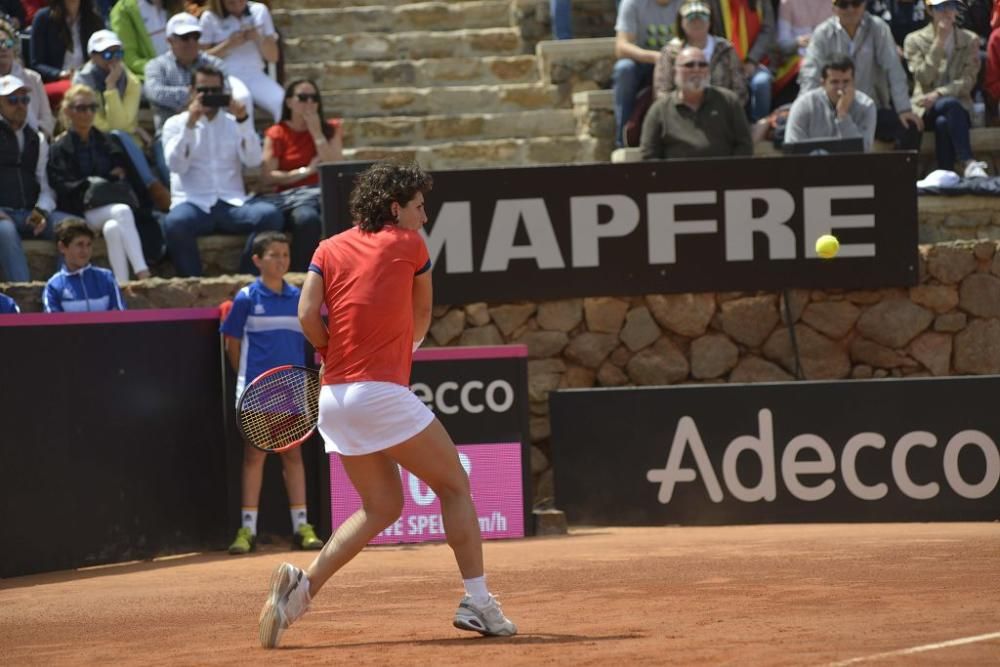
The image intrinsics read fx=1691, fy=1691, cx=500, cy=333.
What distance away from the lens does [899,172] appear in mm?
11391

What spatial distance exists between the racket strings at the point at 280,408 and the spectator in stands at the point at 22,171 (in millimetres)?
3395

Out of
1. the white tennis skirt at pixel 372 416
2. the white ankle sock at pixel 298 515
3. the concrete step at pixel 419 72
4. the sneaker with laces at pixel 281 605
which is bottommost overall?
the white ankle sock at pixel 298 515

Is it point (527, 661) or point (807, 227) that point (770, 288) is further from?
point (527, 661)

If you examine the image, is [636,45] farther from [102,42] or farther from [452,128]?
[102,42]

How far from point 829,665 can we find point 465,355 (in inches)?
214

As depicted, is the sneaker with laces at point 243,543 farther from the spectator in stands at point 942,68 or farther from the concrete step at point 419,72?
the spectator in stands at point 942,68

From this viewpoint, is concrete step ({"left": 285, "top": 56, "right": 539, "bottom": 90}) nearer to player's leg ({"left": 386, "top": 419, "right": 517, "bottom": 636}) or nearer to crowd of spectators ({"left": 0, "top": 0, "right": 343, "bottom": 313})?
crowd of spectators ({"left": 0, "top": 0, "right": 343, "bottom": 313})

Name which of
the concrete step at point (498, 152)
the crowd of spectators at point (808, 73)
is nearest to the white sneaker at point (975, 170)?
the crowd of spectators at point (808, 73)

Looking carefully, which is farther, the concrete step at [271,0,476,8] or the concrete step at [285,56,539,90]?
the concrete step at [271,0,476,8]

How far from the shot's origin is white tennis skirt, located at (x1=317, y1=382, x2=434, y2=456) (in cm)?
600

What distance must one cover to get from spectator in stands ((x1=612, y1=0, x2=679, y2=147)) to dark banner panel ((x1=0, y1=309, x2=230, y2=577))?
13.9 feet

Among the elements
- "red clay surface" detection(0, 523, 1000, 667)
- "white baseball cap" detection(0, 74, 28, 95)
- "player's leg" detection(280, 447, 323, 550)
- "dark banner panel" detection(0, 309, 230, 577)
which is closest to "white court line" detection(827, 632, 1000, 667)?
"red clay surface" detection(0, 523, 1000, 667)

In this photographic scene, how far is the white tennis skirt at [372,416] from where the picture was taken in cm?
600

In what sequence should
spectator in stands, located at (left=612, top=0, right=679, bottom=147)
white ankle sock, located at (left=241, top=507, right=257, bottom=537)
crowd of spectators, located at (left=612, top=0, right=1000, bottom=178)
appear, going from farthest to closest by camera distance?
spectator in stands, located at (left=612, top=0, right=679, bottom=147), crowd of spectators, located at (left=612, top=0, right=1000, bottom=178), white ankle sock, located at (left=241, top=507, right=257, bottom=537)
